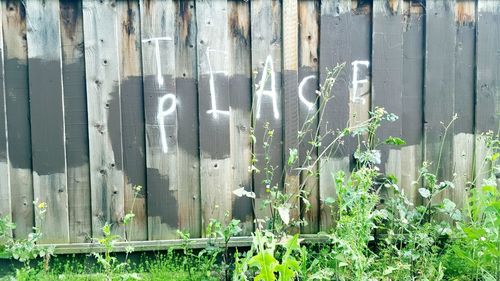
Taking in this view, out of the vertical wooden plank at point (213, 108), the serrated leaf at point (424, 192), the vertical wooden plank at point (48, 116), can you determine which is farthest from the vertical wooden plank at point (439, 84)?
the vertical wooden plank at point (48, 116)

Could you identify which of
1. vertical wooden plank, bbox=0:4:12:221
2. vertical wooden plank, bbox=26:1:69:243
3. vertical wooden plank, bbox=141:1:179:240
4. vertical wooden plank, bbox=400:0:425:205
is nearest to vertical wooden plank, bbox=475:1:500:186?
vertical wooden plank, bbox=400:0:425:205

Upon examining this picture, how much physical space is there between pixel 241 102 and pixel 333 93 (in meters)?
0.69

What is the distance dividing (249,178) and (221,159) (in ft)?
0.81

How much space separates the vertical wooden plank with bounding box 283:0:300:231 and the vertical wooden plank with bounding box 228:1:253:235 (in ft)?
0.85

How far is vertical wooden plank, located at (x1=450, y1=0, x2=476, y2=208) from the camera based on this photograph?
12.8 ft

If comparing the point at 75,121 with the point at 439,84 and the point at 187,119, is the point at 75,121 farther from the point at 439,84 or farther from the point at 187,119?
the point at 439,84

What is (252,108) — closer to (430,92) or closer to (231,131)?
(231,131)

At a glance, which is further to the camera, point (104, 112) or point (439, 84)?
point (439, 84)

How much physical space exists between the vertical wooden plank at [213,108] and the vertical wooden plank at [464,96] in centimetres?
173

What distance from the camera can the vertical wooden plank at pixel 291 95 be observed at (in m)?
3.71

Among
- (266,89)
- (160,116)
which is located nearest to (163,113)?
(160,116)

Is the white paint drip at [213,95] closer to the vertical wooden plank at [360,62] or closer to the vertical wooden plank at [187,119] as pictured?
the vertical wooden plank at [187,119]

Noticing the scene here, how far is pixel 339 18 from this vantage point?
3.80 metres

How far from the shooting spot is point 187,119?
3725mm
